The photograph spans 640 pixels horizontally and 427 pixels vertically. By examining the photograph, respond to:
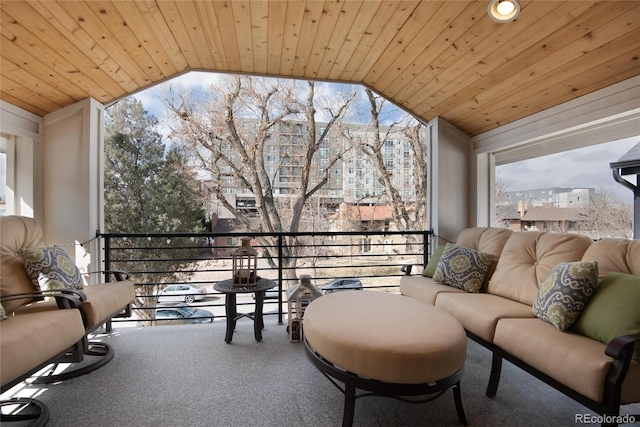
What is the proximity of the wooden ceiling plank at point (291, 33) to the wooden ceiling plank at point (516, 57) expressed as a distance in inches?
53.6

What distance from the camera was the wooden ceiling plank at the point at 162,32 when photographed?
1.92 metres

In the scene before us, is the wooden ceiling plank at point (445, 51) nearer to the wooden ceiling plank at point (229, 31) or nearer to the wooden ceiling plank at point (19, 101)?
the wooden ceiling plank at point (229, 31)

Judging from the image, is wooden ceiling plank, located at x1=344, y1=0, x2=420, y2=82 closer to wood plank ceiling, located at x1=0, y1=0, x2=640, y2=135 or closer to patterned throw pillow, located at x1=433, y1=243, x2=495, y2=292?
wood plank ceiling, located at x1=0, y1=0, x2=640, y2=135

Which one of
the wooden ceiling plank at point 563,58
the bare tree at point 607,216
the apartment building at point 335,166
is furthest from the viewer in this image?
the apartment building at point 335,166

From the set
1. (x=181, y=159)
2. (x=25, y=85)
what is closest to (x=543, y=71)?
(x=25, y=85)

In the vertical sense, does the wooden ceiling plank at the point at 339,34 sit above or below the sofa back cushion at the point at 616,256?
above

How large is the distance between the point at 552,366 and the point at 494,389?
1.48 feet

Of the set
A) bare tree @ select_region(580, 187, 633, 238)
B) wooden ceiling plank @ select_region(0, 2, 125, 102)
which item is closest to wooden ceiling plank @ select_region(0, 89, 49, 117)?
wooden ceiling plank @ select_region(0, 2, 125, 102)

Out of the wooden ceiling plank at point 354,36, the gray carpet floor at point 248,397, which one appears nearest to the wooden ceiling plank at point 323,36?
the wooden ceiling plank at point 354,36

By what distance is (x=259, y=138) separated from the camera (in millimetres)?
6738

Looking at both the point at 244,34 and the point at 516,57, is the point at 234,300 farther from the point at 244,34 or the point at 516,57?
the point at 516,57

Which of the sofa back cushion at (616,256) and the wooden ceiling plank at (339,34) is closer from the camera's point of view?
the sofa back cushion at (616,256)

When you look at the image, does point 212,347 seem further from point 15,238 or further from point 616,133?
point 616,133

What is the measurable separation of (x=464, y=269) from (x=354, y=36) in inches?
79.0
